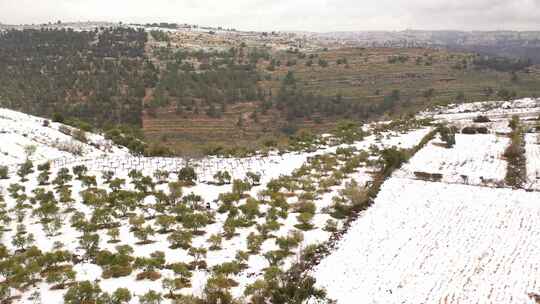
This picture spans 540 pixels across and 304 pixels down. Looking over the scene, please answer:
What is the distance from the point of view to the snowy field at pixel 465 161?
23.9m

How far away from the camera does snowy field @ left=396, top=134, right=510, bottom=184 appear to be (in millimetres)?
23891

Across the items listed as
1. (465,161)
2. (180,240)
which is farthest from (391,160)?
(180,240)

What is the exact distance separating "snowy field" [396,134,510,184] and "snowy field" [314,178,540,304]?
9.72ft

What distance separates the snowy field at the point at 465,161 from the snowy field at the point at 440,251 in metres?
2.96

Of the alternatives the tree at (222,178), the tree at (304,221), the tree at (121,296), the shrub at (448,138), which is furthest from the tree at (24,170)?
the shrub at (448,138)

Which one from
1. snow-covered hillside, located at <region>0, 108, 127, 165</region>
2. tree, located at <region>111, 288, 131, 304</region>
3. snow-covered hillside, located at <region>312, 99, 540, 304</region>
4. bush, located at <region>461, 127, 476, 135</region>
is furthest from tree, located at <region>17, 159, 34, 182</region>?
bush, located at <region>461, 127, 476, 135</region>

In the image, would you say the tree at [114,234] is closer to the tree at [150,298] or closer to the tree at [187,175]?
the tree at [150,298]

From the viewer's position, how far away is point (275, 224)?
17.0 metres

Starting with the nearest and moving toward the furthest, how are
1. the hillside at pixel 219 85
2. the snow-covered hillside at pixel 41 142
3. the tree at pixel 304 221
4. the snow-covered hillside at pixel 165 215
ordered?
the snow-covered hillside at pixel 165 215
the tree at pixel 304 221
the snow-covered hillside at pixel 41 142
the hillside at pixel 219 85

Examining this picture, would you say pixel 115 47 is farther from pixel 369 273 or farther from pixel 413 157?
pixel 369 273

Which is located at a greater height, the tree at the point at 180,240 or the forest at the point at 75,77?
the forest at the point at 75,77

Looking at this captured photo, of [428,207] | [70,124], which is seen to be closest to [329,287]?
[428,207]

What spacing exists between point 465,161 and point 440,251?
13550 mm

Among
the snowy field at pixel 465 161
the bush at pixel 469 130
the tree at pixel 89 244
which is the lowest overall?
the tree at pixel 89 244
